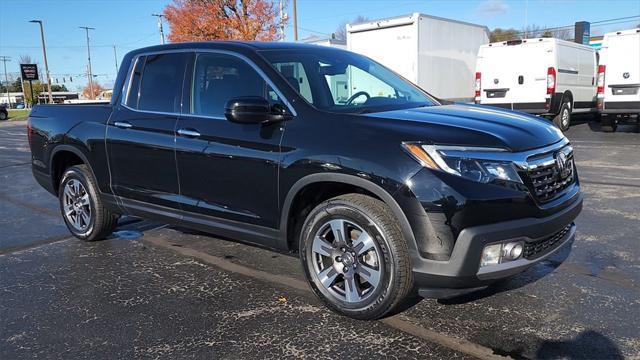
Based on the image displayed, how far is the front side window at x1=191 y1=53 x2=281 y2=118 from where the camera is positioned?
12.9 feet

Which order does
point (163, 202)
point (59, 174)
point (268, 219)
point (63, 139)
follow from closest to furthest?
point (268, 219), point (163, 202), point (63, 139), point (59, 174)

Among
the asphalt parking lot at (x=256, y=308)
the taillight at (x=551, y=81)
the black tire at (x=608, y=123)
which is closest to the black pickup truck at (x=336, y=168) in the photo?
the asphalt parking lot at (x=256, y=308)

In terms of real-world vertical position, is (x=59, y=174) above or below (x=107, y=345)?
above

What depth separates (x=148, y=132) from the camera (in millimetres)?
4457

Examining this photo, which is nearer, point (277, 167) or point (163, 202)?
point (277, 167)

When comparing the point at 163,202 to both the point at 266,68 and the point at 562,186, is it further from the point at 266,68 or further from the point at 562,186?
the point at 562,186

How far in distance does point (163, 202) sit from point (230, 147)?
1.01 metres

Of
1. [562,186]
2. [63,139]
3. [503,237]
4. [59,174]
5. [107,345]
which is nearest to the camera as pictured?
[503,237]

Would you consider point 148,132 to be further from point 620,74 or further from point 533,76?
point 620,74

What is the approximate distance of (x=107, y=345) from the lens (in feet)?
10.6

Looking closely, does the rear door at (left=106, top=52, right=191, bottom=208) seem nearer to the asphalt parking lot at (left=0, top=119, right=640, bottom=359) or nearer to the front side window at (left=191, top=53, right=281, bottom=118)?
the front side window at (left=191, top=53, right=281, bottom=118)

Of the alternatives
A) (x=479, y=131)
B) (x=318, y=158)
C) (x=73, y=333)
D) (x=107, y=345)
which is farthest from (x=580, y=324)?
(x=73, y=333)

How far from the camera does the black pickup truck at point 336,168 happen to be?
2.99 m

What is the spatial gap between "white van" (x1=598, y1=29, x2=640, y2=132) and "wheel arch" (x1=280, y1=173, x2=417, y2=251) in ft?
39.4
